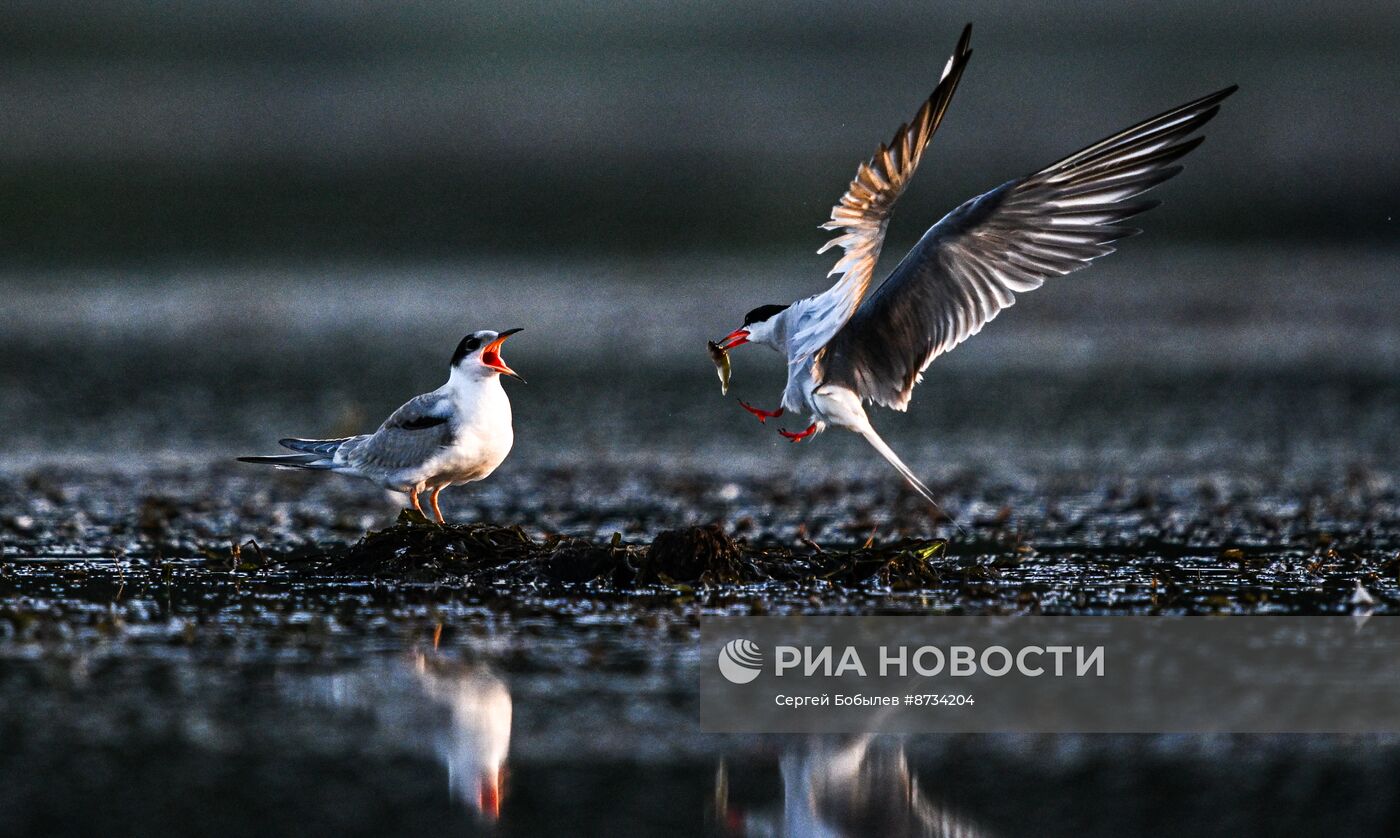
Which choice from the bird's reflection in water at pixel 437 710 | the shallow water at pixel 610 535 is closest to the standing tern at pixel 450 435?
the shallow water at pixel 610 535

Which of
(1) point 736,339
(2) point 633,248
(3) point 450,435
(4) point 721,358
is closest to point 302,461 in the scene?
(3) point 450,435

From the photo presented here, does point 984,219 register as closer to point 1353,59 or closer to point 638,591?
point 638,591

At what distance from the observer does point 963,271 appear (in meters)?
8.32

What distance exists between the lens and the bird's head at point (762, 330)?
8734 mm

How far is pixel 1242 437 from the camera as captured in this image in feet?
41.0

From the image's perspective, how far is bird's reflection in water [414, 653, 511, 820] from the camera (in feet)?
16.5

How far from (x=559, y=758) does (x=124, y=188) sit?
23.4 meters

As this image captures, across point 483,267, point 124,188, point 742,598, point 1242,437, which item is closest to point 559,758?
point 742,598

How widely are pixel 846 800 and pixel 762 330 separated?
401 centimetres

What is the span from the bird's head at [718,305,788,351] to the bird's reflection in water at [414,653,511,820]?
2.85m

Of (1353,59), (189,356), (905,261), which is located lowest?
(905,261)

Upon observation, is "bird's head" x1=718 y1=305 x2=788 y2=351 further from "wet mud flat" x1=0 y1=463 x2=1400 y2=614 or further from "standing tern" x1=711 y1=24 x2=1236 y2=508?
"wet mud flat" x1=0 y1=463 x2=1400 y2=614

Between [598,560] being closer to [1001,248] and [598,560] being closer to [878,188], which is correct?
[878,188]

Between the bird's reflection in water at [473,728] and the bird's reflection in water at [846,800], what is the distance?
1.99 feet
